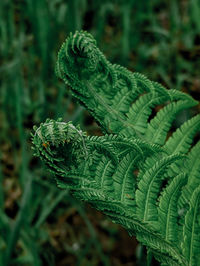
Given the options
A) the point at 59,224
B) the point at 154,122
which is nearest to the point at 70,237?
the point at 59,224

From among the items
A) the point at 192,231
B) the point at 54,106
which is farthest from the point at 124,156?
the point at 54,106

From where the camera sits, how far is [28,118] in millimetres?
2406

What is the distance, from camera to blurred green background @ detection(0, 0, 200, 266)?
5.55 feet

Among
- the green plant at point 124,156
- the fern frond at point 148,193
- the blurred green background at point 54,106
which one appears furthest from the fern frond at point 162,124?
the blurred green background at point 54,106

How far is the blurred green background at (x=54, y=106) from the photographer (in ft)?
5.55

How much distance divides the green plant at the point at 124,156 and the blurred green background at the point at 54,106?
50 centimetres

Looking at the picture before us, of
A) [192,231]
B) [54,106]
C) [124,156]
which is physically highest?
[54,106]

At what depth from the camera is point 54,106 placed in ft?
7.48

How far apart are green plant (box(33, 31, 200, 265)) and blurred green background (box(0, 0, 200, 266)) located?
496 millimetres

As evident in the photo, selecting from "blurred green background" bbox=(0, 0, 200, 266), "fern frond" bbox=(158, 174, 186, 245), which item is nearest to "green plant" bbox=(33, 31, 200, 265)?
"fern frond" bbox=(158, 174, 186, 245)

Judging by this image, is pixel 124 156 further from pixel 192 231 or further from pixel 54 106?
pixel 54 106

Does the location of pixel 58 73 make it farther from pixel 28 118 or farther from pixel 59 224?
pixel 28 118

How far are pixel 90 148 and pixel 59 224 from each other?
51.2 inches

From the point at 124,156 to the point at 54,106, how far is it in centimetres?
156
